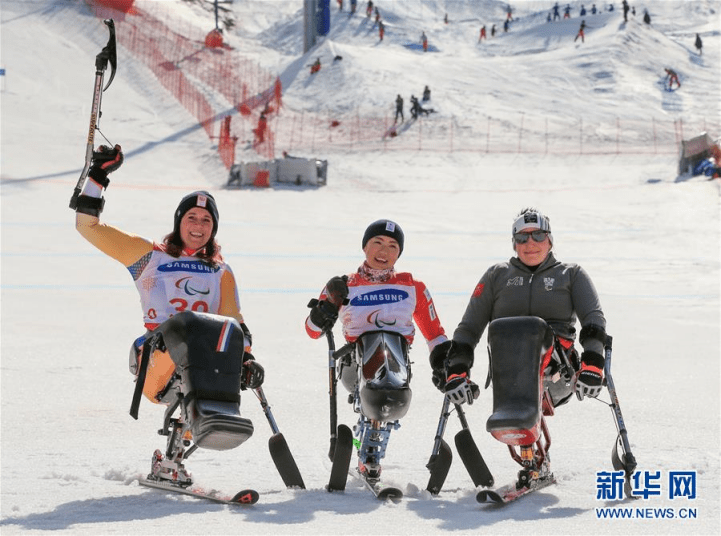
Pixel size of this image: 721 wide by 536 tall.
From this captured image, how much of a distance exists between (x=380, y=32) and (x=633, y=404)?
174 feet

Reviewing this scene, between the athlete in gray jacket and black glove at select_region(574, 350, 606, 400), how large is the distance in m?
0.03

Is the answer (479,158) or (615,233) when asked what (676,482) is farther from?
(479,158)

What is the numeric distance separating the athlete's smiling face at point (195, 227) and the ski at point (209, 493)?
4.10 feet

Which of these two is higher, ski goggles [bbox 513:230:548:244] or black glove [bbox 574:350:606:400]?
ski goggles [bbox 513:230:548:244]

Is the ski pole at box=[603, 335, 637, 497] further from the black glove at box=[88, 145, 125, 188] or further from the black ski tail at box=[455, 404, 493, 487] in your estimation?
the black glove at box=[88, 145, 125, 188]

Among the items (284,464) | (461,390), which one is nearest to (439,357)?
(461,390)

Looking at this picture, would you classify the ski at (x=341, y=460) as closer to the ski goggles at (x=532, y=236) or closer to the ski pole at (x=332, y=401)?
the ski pole at (x=332, y=401)

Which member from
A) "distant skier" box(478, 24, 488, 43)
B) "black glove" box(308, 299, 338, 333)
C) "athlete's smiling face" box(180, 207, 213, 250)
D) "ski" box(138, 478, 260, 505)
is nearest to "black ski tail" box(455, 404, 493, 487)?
"black glove" box(308, 299, 338, 333)

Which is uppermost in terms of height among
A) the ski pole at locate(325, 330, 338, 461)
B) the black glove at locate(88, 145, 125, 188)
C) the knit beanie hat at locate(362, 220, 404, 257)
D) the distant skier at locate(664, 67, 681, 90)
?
the distant skier at locate(664, 67, 681, 90)

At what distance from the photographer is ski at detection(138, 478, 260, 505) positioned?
4.93 meters

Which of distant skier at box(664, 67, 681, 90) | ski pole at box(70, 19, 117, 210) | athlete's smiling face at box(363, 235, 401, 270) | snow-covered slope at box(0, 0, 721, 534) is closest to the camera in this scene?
snow-covered slope at box(0, 0, 721, 534)

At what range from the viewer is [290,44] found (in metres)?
58.8

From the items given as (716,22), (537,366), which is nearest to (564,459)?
(537,366)

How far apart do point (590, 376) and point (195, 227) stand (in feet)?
7.10
